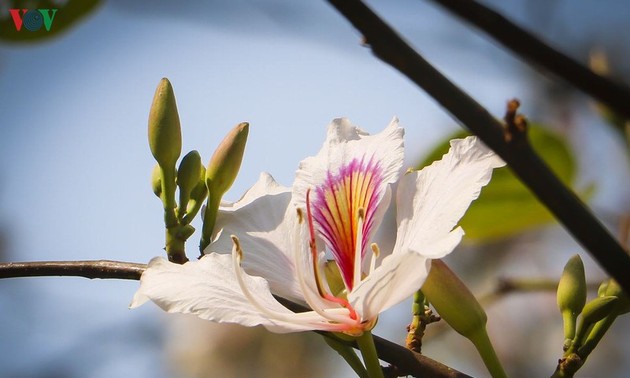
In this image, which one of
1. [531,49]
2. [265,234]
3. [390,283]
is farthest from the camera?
[265,234]

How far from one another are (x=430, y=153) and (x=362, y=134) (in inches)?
14.5

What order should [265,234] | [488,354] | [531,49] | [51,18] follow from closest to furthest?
1. [531,49]
2. [488,354]
3. [265,234]
4. [51,18]

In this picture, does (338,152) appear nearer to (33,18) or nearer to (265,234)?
(265,234)

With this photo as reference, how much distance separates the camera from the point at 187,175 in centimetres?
104

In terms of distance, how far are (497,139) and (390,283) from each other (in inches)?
13.2

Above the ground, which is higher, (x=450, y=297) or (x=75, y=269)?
(x=450, y=297)

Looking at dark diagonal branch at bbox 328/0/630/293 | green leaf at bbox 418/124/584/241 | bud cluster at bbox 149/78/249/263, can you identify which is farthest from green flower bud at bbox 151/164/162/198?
dark diagonal branch at bbox 328/0/630/293

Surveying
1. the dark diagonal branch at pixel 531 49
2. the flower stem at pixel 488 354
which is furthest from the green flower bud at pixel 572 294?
the dark diagonal branch at pixel 531 49

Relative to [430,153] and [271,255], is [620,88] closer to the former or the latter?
[271,255]

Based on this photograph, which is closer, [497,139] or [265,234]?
[497,139]

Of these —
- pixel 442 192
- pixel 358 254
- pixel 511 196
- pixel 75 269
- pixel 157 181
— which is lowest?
pixel 75 269

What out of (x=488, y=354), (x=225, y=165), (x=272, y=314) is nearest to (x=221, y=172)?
(x=225, y=165)

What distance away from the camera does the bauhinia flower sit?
0.84 metres

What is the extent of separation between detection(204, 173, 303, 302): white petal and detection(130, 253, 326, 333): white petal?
0.25 feet
